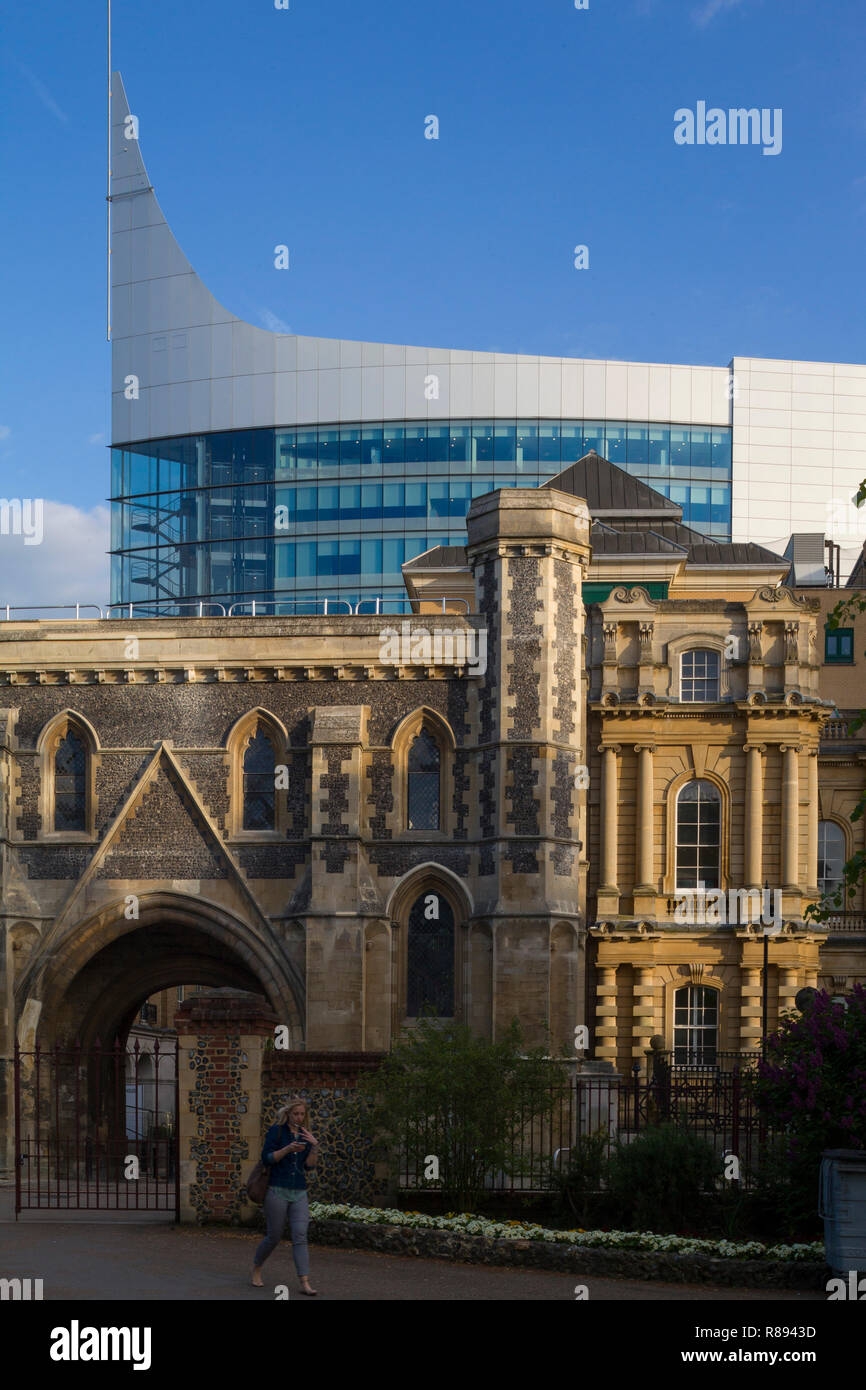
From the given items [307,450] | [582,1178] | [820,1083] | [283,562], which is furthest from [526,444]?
[820,1083]

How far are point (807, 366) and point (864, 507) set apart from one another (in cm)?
1066

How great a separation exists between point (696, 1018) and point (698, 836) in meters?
3.70

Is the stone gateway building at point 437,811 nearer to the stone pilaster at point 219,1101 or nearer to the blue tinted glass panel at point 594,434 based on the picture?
the stone pilaster at point 219,1101

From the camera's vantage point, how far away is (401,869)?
1375 inches

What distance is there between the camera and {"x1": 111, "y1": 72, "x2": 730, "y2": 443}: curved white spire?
291 ft

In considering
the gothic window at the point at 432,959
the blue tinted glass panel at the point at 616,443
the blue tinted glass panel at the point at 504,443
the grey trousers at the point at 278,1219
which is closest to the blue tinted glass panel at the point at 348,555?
the blue tinted glass panel at the point at 504,443

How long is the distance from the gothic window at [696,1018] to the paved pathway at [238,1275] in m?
18.3

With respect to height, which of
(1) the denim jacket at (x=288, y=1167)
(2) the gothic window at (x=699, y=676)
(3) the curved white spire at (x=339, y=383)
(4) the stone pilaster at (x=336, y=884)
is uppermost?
(3) the curved white spire at (x=339, y=383)

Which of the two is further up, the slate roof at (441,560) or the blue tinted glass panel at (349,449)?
the blue tinted glass panel at (349,449)

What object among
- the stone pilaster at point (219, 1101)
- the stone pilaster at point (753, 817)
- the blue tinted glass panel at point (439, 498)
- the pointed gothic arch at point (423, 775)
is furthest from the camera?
the blue tinted glass panel at point (439, 498)

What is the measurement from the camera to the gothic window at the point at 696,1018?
3772 centimetres

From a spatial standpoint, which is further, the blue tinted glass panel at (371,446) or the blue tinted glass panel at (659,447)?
the blue tinted glass panel at (659,447)
